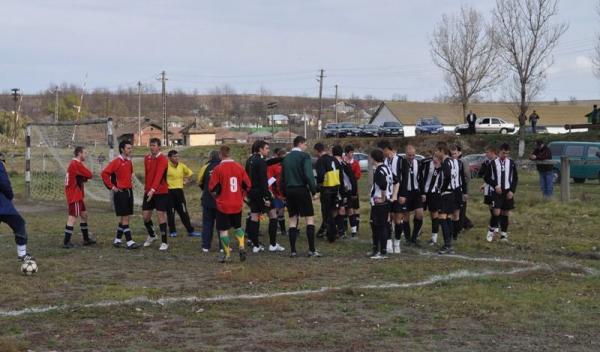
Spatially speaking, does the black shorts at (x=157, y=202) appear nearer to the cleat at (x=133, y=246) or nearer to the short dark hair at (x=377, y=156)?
the cleat at (x=133, y=246)

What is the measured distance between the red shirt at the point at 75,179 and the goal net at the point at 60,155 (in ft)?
28.8

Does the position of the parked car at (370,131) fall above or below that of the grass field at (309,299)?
above

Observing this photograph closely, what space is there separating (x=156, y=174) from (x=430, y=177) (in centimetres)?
487

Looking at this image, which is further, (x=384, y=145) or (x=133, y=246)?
(x=133, y=246)

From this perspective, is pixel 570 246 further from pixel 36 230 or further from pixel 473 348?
pixel 36 230

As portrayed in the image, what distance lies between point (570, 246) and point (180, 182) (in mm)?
7443

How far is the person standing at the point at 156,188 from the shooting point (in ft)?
42.1

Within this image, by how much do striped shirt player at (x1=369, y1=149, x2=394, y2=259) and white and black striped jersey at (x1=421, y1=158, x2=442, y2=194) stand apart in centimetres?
134

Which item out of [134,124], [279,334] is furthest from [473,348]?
[134,124]

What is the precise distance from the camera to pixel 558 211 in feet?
57.6

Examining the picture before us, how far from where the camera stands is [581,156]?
1193 inches

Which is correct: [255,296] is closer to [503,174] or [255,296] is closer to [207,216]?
[207,216]

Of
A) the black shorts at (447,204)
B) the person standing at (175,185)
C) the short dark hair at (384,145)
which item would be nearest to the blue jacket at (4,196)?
the person standing at (175,185)

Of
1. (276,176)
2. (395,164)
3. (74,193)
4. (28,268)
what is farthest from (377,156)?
(74,193)
